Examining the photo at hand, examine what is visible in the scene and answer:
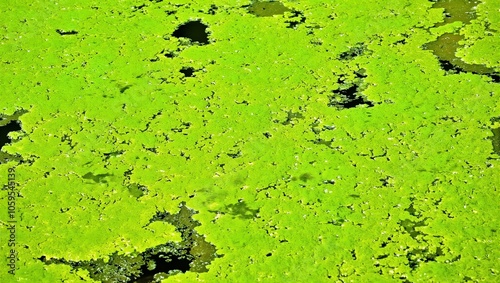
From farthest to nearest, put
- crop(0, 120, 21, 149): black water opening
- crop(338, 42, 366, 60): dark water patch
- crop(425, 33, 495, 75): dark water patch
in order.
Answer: crop(338, 42, 366, 60): dark water patch, crop(425, 33, 495, 75): dark water patch, crop(0, 120, 21, 149): black water opening

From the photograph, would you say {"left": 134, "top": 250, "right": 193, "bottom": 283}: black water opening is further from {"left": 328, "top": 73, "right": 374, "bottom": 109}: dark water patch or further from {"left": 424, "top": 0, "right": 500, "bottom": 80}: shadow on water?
{"left": 424, "top": 0, "right": 500, "bottom": 80}: shadow on water

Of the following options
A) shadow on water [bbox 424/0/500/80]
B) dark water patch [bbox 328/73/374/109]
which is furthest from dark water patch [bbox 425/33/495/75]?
dark water patch [bbox 328/73/374/109]

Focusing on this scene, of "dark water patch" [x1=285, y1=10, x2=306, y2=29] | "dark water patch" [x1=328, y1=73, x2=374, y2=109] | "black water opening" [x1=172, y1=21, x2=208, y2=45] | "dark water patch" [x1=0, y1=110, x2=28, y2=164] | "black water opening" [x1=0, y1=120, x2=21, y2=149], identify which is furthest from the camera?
"dark water patch" [x1=285, y1=10, x2=306, y2=29]

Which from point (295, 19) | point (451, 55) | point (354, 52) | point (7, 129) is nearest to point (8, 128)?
point (7, 129)

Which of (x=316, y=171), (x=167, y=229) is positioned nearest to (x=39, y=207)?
(x=167, y=229)

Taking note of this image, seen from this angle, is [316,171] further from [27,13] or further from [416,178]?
[27,13]

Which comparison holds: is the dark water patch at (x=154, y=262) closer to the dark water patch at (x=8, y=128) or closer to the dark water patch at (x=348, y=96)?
the dark water patch at (x=8, y=128)

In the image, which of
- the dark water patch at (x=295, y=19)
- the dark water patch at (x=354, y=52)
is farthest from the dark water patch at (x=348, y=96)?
the dark water patch at (x=295, y=19)
